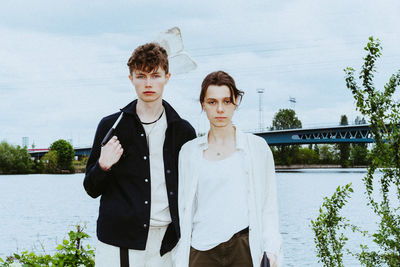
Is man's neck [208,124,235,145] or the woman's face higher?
the woman's face

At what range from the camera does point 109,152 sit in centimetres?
306

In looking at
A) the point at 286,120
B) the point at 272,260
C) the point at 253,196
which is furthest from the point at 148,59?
the point at 286,120

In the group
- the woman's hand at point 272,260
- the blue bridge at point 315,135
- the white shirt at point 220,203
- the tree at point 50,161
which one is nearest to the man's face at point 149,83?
the white shirt at point 220,203

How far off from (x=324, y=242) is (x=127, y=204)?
2815mm

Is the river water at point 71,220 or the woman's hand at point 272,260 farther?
the river water at point 71,220

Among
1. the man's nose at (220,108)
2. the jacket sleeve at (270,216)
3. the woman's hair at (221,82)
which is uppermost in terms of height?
the woman's hair at (221,82)

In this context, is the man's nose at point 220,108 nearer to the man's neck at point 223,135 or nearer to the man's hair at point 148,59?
the man's neck at point 223,135

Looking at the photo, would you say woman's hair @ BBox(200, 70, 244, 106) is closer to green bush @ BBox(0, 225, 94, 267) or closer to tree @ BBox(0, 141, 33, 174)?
green bush @ BBox(0, 225, 94, 267)

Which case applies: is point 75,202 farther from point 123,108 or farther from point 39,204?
point 123,108

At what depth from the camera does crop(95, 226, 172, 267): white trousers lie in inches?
123

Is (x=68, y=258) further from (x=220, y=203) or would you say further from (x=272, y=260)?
(x=272, y=260)

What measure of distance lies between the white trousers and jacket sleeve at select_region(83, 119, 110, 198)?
384mm

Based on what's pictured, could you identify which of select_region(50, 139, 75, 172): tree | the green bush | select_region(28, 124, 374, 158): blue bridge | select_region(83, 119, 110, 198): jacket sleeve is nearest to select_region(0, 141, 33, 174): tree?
select_region(50, 139, 75, 172): tree

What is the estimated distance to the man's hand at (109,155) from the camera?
120 inches
